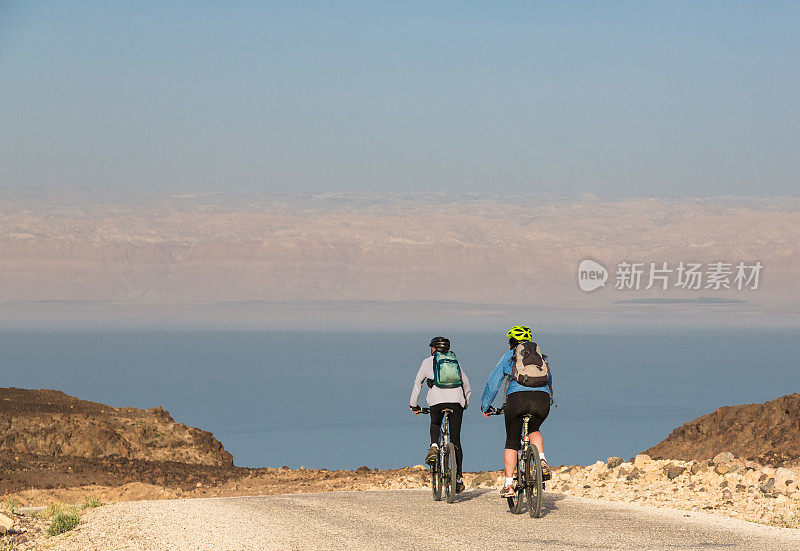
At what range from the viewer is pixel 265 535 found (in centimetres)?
1200

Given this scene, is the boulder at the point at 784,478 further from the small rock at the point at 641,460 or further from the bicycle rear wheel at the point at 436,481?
the bicycle rear wheel at the point at 436,481

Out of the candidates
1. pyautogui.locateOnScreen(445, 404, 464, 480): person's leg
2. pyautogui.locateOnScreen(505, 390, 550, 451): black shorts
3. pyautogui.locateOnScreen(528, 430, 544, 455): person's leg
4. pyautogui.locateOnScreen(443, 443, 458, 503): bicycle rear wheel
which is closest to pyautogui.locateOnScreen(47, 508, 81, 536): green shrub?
pyautogui.locateOnScreen(443, 443, 458, 503): bicycle rear wheel

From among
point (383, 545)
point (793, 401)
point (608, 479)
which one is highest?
point (793, 401)

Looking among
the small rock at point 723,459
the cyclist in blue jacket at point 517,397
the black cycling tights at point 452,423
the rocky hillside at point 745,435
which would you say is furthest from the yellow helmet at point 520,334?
the rocky hillside at point 745,435

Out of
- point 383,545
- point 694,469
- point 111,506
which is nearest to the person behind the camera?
point 383,545

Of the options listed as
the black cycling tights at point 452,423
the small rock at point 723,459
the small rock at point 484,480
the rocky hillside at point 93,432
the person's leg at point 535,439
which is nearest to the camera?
the person's leg at point 535,439

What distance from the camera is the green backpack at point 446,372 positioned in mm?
14367

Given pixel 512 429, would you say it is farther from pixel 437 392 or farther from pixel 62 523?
pixel 62 523

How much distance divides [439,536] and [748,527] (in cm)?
362

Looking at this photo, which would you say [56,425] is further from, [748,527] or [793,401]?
[748,527]

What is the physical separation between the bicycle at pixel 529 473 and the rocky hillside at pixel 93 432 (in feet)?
68.1

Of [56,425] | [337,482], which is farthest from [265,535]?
[56,425]

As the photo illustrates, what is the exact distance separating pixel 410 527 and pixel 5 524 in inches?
197

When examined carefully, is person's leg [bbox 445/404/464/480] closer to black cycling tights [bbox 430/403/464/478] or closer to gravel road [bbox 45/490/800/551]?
black cycling tights [bbox 430/403/464/478]
